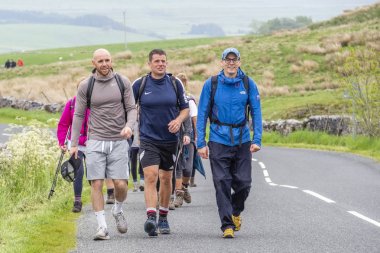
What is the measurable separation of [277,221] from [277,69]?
51.1 meters

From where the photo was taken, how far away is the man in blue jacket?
11.0 metres

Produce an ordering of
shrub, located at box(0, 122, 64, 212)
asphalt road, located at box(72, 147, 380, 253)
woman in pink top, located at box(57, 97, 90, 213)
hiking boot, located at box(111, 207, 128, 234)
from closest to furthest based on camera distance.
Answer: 1. asphalt road, located at box(72, 147, 380, 253)
2. hiking boot, located at box(111, 207, 128, 234)
3. woman in pink top, located at box(57, 97, 90, 213)
4. shrub, located at box(0, 122, 64, 212)

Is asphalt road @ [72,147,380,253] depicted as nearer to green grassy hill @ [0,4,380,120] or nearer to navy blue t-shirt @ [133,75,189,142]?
navy blue t-shirt @ [133,75,189,142]

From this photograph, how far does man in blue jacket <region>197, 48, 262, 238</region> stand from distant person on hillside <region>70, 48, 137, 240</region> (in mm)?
898

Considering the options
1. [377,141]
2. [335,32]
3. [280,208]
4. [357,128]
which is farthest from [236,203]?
[335,32]

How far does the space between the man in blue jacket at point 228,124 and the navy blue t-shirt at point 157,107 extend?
40 cm

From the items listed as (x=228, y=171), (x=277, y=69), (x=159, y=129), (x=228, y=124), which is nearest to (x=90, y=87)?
(x=159, y=129)

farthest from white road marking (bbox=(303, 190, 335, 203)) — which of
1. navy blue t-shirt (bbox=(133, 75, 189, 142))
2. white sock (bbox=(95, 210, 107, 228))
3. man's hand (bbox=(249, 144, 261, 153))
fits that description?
white sock (bbox=(95, 210, 107, 228))

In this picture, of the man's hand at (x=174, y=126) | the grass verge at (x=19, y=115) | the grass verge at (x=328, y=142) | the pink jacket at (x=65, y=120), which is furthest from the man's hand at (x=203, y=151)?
the grass verge at (x=19, y=115)

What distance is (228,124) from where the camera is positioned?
11.1 m

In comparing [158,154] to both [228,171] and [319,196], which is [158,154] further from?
[319,196]

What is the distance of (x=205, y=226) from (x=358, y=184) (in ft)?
23.2

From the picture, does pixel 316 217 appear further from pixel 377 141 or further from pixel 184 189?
pixel 377 141

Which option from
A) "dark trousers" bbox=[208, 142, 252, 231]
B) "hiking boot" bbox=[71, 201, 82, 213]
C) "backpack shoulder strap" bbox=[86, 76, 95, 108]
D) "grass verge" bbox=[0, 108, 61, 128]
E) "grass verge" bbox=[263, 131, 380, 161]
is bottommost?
"grass verge" bbox=[0, 108, 61, 128]
